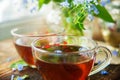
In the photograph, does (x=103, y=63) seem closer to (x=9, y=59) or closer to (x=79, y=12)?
(x=79, y=12)

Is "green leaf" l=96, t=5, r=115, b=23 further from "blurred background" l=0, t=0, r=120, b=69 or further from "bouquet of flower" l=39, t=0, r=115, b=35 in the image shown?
"blurred background" l=0, t=0, r=120, b=69

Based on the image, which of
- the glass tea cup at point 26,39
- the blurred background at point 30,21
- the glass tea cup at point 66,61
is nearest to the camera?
the glass tea cup at point 66,61

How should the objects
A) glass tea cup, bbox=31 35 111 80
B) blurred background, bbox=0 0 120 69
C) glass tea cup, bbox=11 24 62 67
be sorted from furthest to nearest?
blurred background, bbox=0 0 120 69 → glass tea cup, bbox=11 24 62 67 → glass tea cup, bbox=31 35 111 80

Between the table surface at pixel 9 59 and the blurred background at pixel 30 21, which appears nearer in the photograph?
the table surface at pixel 9 59

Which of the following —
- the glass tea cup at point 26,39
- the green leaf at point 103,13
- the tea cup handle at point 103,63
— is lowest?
the tea cup handle at point 103,63

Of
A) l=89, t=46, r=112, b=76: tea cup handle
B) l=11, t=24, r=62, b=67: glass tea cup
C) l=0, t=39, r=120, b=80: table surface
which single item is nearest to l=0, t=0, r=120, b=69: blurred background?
l=0, t=39, r=120, b=80: table surface

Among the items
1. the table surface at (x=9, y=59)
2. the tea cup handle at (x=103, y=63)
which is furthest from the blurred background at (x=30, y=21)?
the tea cup handle at (x=103, y=63)

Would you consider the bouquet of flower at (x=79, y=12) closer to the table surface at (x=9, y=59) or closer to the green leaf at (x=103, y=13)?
the green leaf at (x=103, y=13)

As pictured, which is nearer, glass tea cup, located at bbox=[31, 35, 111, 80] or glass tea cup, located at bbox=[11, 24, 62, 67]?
glass tea cup, located at bbox=[31, 35, 111, 80]

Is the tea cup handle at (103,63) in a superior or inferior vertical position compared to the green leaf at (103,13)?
inferior

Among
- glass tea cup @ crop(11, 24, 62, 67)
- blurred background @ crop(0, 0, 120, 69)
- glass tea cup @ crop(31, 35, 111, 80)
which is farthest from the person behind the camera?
blurred background @ crop(0, 0, 120, 69)
